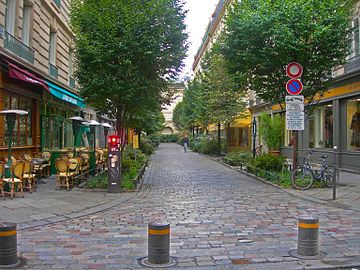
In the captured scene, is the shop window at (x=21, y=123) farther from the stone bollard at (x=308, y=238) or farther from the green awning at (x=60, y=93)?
the stone bollard at (x=308, y=238)

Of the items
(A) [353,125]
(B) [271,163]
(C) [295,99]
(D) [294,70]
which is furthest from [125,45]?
(A) [353,125]

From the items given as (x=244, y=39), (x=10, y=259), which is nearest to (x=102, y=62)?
(x=244, y=39)

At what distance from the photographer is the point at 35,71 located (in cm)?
1798

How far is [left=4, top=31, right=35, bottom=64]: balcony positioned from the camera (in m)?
15.3

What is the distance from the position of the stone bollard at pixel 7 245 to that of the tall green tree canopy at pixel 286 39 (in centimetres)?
1060

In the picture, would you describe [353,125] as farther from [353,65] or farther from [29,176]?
[29,176]

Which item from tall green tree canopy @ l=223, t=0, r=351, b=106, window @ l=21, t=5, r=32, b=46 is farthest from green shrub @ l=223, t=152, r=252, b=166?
window @ l=21, t=5, r=32, b=46

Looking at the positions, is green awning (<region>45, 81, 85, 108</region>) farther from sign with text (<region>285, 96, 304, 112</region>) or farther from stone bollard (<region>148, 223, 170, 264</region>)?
stone bollard (<region>148, 223, 170, 264</region>)

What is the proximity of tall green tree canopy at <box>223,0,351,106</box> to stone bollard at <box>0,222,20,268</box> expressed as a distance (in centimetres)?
1060

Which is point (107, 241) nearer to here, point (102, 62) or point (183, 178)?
point (102, 62)

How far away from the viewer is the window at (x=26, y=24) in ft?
58.5

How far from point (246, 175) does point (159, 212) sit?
9465 mm

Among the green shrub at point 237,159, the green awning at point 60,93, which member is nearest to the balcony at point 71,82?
the green awning at point 60,93

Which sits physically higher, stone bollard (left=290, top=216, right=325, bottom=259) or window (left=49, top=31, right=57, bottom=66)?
window (left=49, top=31, right=57, bottom=66)
